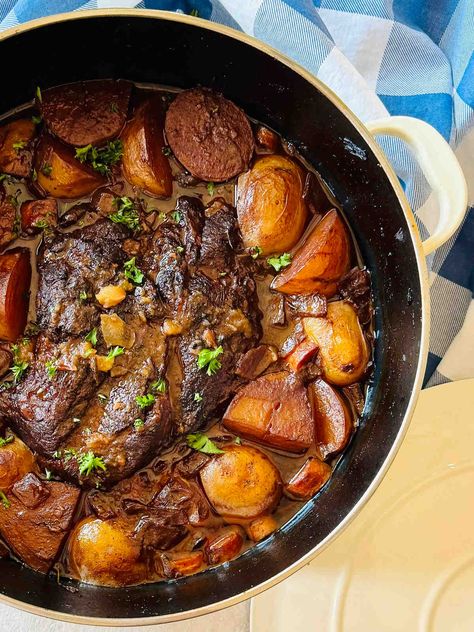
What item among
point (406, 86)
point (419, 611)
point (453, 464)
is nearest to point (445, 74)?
point (406, 86)

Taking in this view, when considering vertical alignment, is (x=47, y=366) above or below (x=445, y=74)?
below

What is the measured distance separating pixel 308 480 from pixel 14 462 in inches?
36.2

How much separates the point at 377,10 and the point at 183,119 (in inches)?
31.0

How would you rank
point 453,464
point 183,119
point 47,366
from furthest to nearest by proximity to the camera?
point 453,464 < point 183,119 < point 47,366

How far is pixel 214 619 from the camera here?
2.77 meters

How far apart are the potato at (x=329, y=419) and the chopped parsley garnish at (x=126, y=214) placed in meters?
0.77

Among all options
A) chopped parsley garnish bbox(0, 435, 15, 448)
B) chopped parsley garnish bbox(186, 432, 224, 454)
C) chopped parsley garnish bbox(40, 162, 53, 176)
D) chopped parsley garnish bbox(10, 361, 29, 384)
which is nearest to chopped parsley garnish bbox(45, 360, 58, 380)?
chopped parsley garnish bbox(10, 361, 29, 384)

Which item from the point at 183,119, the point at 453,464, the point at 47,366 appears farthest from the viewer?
the point at 453,464

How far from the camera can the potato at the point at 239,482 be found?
2.44 metres

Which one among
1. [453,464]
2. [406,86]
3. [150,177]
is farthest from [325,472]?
[406,86]

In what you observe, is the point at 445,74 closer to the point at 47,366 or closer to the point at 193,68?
the point at 193,68

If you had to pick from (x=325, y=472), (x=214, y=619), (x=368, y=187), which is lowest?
(x=214, y=619)

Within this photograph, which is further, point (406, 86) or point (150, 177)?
point (406, 86)

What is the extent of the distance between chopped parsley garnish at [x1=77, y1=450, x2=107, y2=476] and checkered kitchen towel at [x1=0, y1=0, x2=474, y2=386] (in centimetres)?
121
